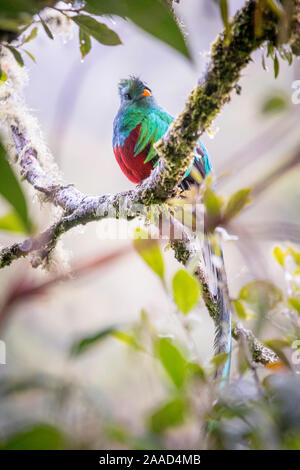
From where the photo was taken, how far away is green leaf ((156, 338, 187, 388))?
1.36ft

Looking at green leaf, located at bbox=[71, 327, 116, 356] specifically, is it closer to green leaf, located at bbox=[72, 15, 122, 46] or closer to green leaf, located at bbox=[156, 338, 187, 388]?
green leaf, located at bbox=[156, 338, 187, 388]

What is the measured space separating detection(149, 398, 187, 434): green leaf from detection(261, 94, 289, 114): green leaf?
32 centimetres

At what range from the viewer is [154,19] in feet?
1.09

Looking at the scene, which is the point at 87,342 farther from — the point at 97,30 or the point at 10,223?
the point at 97,30

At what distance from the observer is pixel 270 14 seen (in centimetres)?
66

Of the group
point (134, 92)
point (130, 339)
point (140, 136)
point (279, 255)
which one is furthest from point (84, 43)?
point (134, 92)

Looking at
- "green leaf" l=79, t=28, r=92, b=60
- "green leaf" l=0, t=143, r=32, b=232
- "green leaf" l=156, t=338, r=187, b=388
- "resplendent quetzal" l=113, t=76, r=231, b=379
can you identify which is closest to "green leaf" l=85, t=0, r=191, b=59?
"green leaf" l=0, t=143, r=32, b=232

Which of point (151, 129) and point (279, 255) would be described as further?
point (151, 129)

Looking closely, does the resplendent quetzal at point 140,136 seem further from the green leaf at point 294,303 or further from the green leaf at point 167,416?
the green leaf at point 167,416

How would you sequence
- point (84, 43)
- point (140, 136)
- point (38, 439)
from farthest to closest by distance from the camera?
point (140, 136)
point (84, 43)
point (38, 439)

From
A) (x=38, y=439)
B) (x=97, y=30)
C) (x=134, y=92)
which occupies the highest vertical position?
(x=134, y=92)

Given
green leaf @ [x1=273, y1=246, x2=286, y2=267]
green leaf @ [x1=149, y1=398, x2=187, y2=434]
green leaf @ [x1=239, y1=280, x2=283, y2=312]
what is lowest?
green leaf @ [x1=149, y1=398, x2=187, y2=434]

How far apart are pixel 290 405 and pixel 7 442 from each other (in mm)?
242

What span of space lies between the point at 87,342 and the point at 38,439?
0.27 feet
